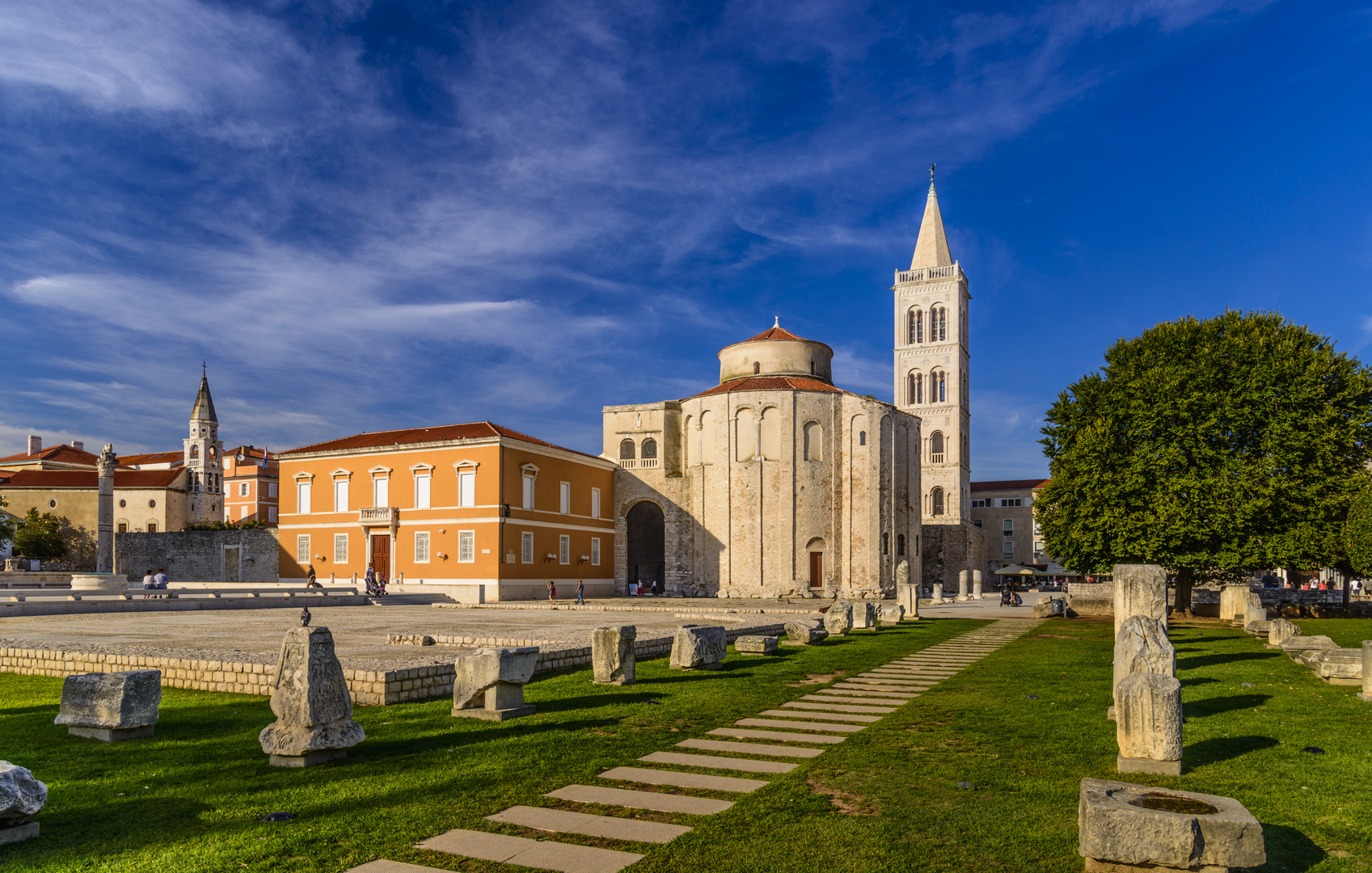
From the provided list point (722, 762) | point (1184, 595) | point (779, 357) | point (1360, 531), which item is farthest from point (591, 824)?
point (779, 357)

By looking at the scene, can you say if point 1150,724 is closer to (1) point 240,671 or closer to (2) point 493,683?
(2) point 493,683

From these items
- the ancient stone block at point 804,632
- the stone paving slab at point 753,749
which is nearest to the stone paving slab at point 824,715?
the stone paving slab at point 753,749

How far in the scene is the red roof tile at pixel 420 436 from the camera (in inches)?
1583

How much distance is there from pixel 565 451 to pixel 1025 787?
38.7m

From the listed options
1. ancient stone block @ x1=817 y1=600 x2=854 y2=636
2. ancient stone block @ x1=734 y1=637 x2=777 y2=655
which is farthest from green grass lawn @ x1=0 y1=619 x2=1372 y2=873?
ancient stone block @ x1=817 y1=600 x2=854 y2=636

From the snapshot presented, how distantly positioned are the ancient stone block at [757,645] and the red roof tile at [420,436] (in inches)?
949

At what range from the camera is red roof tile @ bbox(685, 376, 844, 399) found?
159 feet

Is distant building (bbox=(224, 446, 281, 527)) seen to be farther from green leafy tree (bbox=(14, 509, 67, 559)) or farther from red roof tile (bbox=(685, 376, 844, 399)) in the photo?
red roof tile (bbox=(685, 376, 844, 399))

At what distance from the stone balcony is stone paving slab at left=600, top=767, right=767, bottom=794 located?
75.1 metres

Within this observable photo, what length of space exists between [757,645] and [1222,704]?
25.9ft

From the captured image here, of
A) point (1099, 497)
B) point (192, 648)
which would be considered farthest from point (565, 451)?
point (192, 648)

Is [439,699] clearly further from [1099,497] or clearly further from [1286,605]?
[1286,605]

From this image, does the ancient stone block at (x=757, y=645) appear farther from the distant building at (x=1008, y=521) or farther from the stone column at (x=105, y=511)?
the distant building at (x=1008, y=521)

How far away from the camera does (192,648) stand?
1401cm
